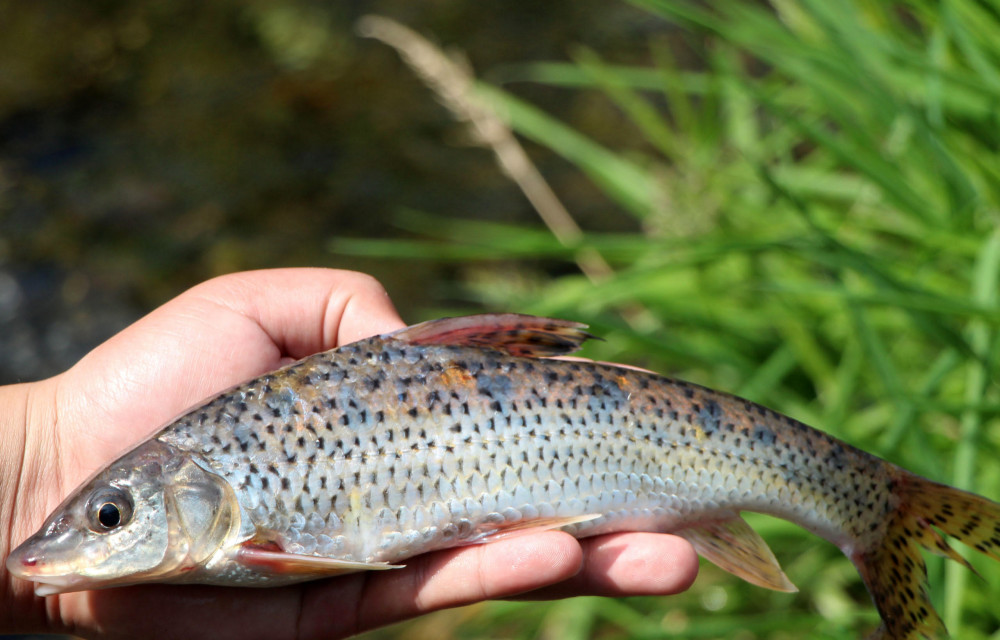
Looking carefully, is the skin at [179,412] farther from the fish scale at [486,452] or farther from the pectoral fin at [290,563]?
the pectoral fin at [290,563]

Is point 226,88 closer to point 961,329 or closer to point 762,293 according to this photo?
point 762,293

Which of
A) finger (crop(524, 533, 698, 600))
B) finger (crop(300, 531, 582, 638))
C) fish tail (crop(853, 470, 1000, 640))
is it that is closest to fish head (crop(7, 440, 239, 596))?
finger (crop(300, 531, 582, 638))

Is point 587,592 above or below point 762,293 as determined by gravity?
below

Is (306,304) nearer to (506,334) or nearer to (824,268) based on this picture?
(506,334)

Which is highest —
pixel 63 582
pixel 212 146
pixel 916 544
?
pixel 212 146

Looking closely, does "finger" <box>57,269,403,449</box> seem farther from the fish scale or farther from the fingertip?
the fingertip

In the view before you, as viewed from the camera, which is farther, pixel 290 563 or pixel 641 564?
pixel 641 564

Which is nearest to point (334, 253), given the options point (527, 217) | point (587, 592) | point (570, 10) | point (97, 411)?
point (527, 217)

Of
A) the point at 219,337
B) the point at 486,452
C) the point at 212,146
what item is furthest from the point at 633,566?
the point at 212,146
